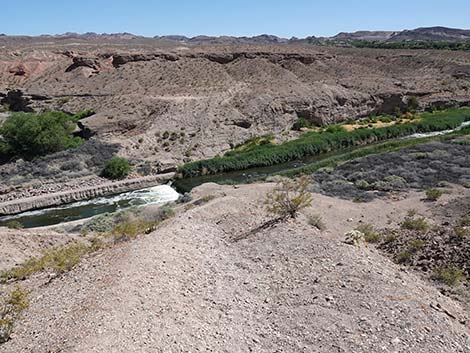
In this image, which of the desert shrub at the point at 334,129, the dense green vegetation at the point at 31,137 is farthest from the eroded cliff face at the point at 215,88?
the dense green vegetation at the point at 31,137

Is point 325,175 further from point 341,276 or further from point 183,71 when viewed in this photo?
point 183,71

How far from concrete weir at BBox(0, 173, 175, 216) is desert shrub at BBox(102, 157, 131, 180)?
1246 millimetres

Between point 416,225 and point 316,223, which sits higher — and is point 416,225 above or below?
below

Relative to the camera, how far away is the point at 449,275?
607 inches

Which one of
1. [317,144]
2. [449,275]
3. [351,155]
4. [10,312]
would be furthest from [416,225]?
[317,144]

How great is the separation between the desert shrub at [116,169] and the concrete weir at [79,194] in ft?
4.09

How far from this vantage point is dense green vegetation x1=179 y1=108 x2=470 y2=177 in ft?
134

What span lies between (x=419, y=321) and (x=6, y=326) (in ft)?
31.7

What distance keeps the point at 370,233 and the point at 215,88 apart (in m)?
41.2

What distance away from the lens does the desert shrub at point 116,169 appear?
3850cm

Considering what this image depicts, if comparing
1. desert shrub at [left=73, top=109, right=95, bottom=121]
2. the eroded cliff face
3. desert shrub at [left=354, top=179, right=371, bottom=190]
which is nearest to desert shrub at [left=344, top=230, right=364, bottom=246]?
desert shrub at [left=354, top=179, right=371, bottom=190]

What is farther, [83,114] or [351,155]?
[83,114]

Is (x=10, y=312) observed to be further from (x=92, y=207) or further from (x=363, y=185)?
(x=363, y=185)

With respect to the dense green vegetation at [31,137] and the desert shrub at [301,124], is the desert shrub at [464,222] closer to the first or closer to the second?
the dense green vegetation at [31,137]
